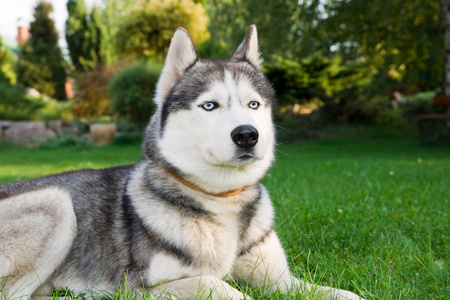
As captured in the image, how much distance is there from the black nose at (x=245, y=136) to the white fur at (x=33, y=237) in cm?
117

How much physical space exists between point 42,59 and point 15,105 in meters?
14.3

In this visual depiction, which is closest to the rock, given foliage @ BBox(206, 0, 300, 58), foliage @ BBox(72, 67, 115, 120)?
foliage @ BBox(206, 0, 300, 58)

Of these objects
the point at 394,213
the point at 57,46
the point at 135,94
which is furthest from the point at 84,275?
the point at 57,46

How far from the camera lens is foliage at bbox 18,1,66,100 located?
30578 mm

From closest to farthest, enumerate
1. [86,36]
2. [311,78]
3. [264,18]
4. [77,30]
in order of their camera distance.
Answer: [264,18]
[311,78]
[86,36]
[77,30]

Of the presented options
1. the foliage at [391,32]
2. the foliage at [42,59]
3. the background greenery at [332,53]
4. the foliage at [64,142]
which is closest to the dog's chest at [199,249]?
the background greenery at [332,53]

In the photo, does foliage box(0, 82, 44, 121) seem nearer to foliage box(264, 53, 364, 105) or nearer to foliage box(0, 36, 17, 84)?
foliage box(264, 53, 364, 105)

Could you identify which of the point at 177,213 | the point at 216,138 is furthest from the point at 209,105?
the point at 177,213

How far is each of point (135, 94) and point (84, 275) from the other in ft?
49.0

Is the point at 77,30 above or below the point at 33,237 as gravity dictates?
above

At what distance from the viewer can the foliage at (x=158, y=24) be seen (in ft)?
77.2

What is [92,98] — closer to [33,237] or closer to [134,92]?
[134,92]

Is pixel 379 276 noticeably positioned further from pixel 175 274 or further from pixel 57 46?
pixel 57 46

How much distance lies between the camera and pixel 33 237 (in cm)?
253
